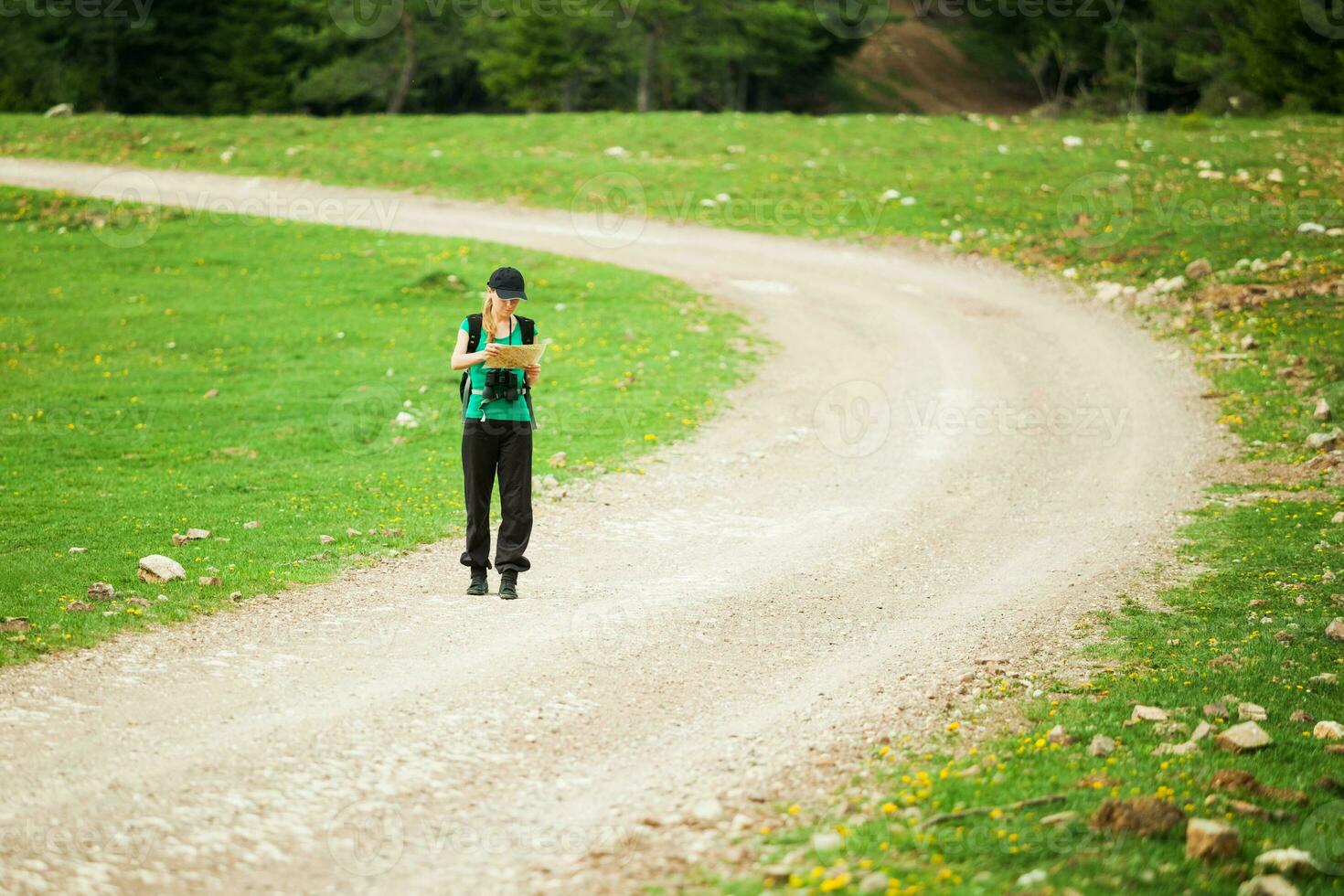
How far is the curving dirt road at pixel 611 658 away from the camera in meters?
6.11

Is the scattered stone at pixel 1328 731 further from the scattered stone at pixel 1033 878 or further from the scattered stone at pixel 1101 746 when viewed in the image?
the scattered stone at pixel 1033 878

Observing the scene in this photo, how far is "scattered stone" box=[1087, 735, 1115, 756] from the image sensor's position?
23.1 feet

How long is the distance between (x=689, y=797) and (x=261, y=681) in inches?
134

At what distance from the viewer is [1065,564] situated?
11.8 metres

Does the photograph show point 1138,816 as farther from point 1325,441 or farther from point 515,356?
point 1325,441

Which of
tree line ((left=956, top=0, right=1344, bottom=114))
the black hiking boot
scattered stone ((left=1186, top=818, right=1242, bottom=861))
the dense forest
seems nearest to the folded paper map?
the black hiking boot

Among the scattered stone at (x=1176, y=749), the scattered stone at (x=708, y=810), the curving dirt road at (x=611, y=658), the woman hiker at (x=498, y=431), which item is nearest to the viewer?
the curving dirt road at (x=611, y=658)

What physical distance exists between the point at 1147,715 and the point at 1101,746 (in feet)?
2.47

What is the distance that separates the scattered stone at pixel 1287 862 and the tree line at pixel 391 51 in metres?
47.4

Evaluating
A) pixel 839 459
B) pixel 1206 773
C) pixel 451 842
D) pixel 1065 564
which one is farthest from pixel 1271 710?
pixel 839 459

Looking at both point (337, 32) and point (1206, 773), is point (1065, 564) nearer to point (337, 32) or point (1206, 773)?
point (1206, 773)

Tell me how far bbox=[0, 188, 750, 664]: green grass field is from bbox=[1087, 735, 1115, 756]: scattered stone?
6.96m

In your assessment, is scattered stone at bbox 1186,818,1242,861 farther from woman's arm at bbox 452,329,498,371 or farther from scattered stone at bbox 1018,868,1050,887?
→ woman's arm at bbox 452,329,498,371

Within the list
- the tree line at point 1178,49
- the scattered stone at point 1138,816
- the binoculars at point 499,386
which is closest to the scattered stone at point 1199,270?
the binoculars at point 499,386
